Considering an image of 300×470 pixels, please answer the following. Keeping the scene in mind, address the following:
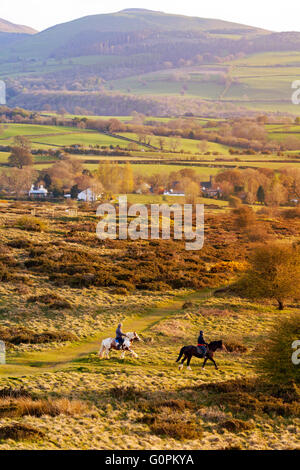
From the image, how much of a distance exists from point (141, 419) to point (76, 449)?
302 cm

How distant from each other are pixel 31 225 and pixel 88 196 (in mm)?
41226

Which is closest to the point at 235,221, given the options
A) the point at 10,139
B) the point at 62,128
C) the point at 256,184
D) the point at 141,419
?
the point at 256,184

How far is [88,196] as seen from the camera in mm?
99688

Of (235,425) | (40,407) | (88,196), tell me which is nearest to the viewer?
(235,425)

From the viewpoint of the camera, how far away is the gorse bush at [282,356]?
20.3m

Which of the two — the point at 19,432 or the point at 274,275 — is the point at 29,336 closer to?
the point at 19,432

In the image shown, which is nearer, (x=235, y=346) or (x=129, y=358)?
(x=129, y=358)

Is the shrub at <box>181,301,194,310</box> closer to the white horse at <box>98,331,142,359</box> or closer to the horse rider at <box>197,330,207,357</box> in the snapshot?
the white horse at <box>98,331,142,359</box>

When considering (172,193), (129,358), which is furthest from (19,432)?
(172,193)

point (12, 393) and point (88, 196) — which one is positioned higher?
point (88, 196)

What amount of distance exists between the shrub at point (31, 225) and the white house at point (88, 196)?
3716cm

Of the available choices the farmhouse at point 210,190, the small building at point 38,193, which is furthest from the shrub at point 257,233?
the small building at point 38,193

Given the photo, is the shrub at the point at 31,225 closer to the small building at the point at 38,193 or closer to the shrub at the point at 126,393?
the shrub at the point at 126,393

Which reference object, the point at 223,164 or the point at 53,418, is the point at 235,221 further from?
the point at 53,418
